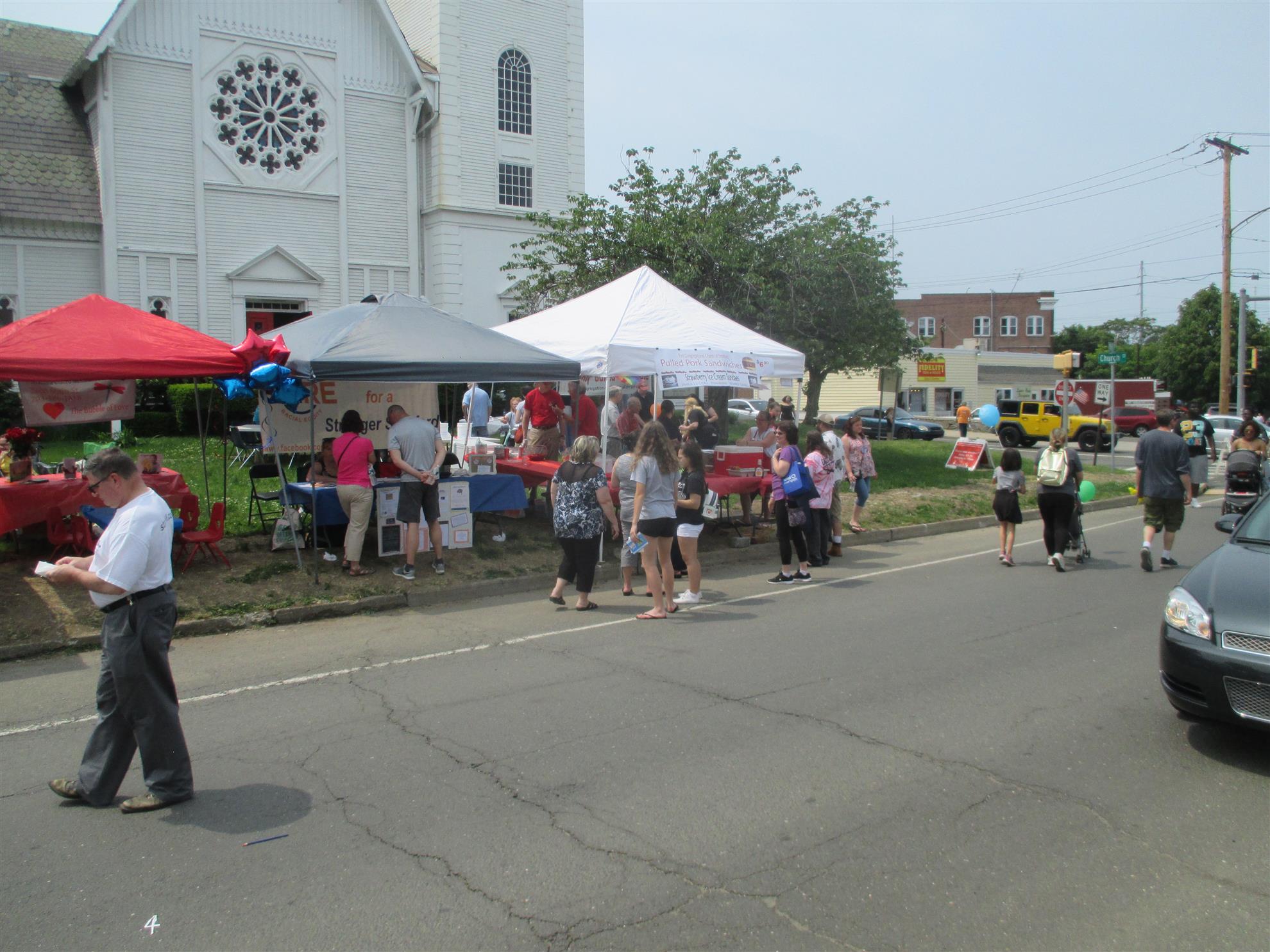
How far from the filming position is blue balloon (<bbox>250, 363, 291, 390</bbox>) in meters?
9.53

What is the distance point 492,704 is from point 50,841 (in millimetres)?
2637

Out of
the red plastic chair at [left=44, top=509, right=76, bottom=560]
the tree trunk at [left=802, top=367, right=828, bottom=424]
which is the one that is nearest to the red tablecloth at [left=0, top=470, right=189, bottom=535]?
the red plastic chair at [left=44, top=509, right=76, bottom=560]

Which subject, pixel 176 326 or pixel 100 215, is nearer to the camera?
pixel 176 326

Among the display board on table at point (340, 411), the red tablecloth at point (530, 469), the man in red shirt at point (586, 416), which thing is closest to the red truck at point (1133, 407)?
the man in red shirt at point (586, 416)

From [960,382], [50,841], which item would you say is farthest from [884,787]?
[960,382]

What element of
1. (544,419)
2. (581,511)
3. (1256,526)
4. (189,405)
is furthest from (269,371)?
(189,405)

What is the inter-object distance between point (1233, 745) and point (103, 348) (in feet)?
31.3

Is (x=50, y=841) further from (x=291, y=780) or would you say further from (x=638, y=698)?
(x=638, y=698)

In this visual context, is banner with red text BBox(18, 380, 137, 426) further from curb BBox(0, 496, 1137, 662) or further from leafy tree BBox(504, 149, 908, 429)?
leafy tree BBox(504, 149, 908, 429)

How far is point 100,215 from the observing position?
23109 mm

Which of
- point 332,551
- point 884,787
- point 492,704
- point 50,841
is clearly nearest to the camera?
point 50,841

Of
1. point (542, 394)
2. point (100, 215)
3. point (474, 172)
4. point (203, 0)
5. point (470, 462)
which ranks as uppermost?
point (203, 0)

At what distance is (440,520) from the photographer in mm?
11148

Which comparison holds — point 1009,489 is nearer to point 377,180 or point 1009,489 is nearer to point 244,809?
point 244,809
